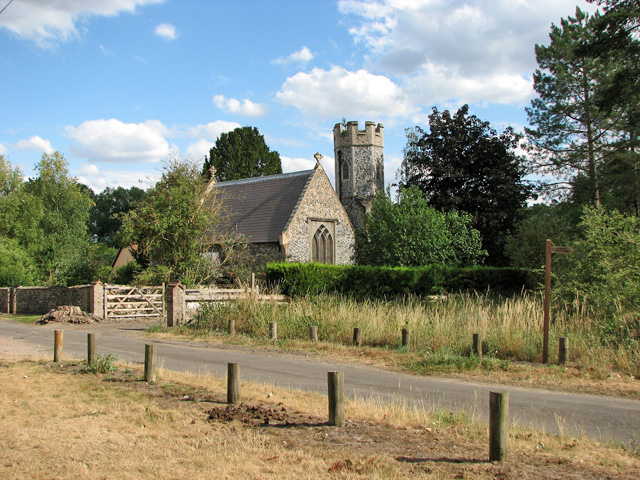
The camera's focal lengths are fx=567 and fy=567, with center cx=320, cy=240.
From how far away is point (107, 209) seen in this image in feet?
305

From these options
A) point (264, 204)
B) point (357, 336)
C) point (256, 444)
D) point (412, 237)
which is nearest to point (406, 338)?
point (357, 336)

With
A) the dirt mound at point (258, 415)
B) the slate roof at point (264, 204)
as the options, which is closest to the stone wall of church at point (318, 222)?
the slate roof at point (264, 204)

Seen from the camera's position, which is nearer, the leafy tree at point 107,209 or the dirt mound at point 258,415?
the dirt mound at point 258,415

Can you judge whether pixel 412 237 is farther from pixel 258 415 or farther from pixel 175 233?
pixel 258 415

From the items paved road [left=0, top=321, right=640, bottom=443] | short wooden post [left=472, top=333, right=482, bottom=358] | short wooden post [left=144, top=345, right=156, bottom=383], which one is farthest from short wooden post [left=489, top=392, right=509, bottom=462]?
short wooden post [left=472, top=333, right=482, bottom=358]

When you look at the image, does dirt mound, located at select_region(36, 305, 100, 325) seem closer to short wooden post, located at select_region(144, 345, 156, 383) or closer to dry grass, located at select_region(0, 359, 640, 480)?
short wooden post, located at select_region(144, 345, 156, 383)

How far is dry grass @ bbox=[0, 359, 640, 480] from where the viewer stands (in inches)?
224

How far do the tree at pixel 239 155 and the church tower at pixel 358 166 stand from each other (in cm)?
1735

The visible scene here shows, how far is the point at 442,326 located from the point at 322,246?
1901cm

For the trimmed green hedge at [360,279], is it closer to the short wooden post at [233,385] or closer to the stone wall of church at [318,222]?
the stone wall of church at [318,222]

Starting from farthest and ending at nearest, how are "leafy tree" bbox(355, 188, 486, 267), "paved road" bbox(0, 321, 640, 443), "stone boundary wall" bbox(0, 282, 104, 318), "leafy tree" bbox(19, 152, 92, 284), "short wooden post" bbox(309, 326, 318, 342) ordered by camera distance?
"leafy tree" bbox(19, 152, 92, 284), "leafy tree" bbox(355, 188, 486, 267), "stone boundary wall" bbox(0, 282, 104, 318), "short wooden post" bbox(309, 326, 318, 342), "paved road" bbox(0, 321, 640, 443)

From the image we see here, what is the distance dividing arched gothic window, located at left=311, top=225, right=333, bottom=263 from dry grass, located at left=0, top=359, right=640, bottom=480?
2403 cm

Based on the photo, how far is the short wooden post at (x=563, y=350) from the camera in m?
12.1

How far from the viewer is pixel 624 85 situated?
21.9m
